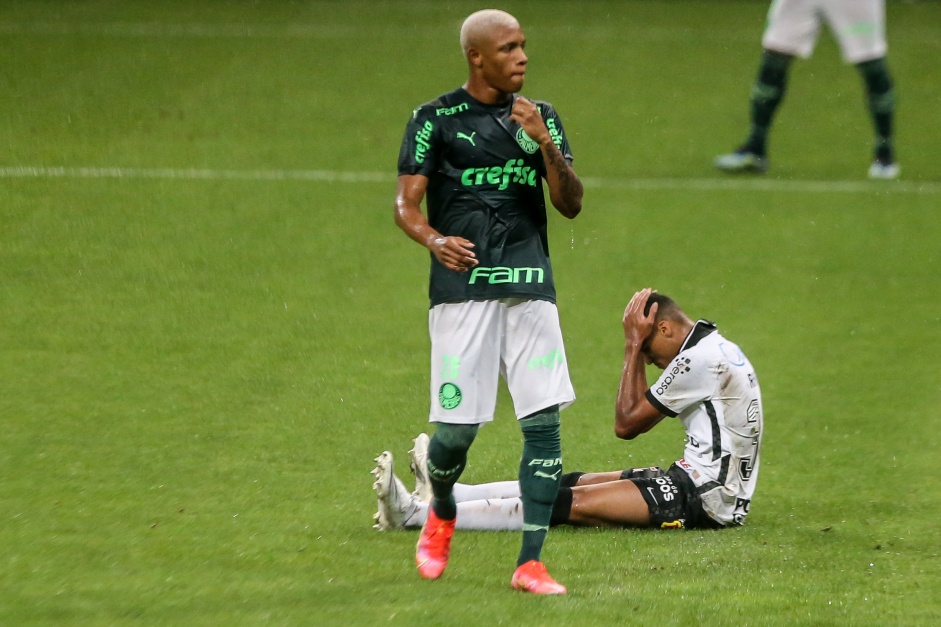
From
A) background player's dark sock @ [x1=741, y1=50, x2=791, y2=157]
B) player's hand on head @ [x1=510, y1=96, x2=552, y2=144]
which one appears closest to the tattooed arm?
player's hand on head @ [x1=510, y1=96, x2=552, y2=144]

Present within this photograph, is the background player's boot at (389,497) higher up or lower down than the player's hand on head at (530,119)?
lower down

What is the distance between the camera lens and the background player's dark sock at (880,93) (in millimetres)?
13312

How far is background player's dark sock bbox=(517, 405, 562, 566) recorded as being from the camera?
5.75 meters

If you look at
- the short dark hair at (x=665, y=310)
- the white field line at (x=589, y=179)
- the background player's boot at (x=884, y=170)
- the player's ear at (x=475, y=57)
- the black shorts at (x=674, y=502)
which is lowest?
the black shorts at (x=674, y=502)

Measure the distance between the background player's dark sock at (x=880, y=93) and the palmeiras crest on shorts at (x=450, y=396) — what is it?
870 centimetres

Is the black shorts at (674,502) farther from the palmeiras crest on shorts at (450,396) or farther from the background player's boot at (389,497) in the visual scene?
the palmeiras crest on shorts at (450,396)

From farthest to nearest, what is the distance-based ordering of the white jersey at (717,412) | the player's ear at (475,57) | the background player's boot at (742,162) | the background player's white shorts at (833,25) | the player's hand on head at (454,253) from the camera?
A: the background player's boot at (742,162)
the background player's white shorts at (833,25)
the white jersey at (717,412)
the player's ear at (475,57)
the player's hand on head at (454,253)

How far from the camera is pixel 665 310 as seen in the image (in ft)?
23.4

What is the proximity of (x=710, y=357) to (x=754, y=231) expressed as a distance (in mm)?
6467

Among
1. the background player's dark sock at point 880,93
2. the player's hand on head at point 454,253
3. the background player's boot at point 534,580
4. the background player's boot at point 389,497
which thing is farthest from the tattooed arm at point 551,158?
the background player's dark sock at point 880,93

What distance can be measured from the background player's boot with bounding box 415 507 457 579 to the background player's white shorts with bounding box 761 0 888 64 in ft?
27.3

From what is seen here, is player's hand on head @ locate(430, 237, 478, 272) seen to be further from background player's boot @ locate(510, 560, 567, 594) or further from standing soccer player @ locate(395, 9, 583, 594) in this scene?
background player's boot @ locate(510, 560, 567, 594)

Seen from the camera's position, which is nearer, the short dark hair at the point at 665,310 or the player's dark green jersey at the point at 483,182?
the player's dark green jersey at the point at 483,182

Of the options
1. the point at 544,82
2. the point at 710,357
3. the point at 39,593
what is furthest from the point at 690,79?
the point at 39,593
